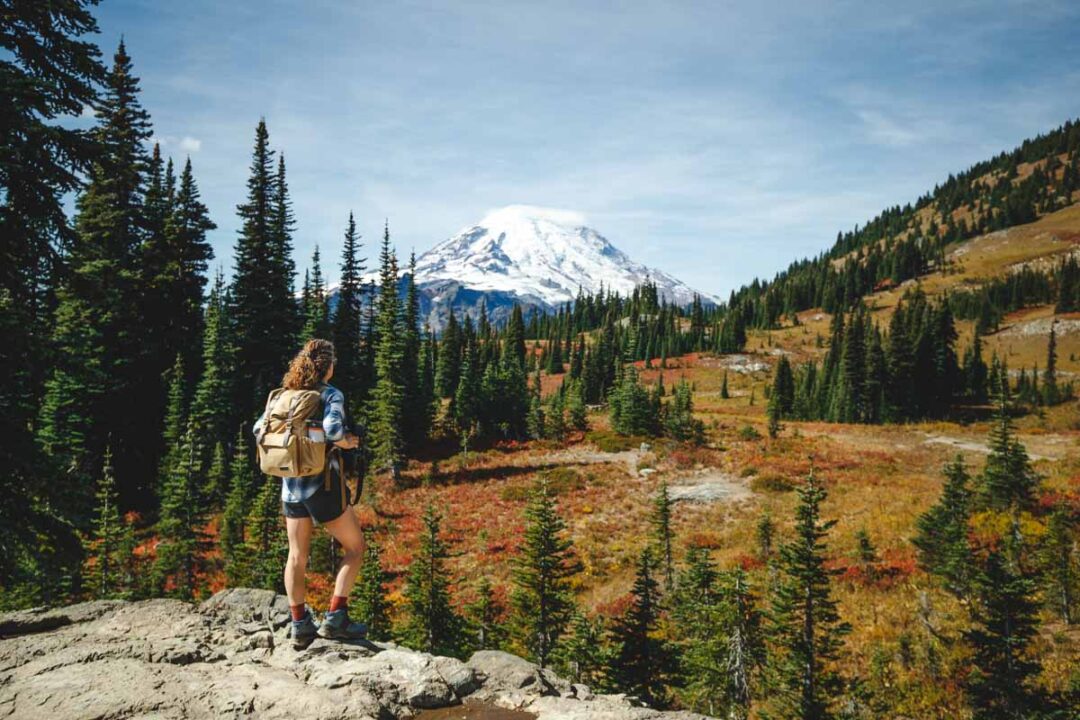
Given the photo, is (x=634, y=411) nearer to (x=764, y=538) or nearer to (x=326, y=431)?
(x=764, y=538)

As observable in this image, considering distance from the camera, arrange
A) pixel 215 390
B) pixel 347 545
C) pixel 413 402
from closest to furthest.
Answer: pixel 347 545 → pixel 215 390 → pixel 413 402

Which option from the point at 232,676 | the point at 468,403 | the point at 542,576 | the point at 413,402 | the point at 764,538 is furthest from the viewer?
the point at 468,403

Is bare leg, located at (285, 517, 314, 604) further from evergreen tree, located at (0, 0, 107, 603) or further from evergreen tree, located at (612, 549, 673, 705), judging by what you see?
evergreen tree, located at (612, 549, 673, 705)

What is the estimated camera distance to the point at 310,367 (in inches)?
208

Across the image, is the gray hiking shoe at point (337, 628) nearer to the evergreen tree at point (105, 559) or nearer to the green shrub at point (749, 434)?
the evergreen tree at point (105, 559)

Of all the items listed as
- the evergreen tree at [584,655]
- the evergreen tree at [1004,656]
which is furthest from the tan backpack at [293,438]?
the evergreen tree at [1004,656]

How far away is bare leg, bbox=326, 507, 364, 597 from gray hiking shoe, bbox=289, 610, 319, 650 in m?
0.40

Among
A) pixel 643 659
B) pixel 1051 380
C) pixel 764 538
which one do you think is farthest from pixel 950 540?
pixel 1051 380

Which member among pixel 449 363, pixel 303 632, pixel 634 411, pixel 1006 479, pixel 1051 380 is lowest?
pixel 1006 479

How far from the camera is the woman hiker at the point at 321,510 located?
5152 millimetres

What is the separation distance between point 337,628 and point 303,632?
0.33 meters

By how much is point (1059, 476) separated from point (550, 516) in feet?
127

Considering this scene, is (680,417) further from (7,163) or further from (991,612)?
(7,163)

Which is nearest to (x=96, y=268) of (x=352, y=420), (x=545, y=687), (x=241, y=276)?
(x=241, y=276)
